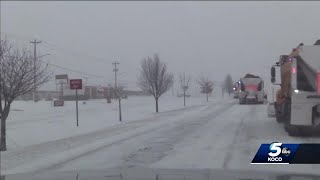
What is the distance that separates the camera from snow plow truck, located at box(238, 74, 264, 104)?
4816 centimetres

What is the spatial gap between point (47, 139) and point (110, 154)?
6688 millimetres

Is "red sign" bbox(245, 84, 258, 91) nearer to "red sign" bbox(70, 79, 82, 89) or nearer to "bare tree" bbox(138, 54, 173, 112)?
"bare tree" bbox(138, 54, 173, 112)

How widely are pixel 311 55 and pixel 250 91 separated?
33989 mm

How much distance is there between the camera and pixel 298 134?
18.6 m

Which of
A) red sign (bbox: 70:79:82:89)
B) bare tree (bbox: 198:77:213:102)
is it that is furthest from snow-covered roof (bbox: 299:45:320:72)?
bare tree (bbox: 198:77:213:102)

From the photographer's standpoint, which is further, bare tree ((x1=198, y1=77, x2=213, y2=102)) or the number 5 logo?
bare tree ((x1=198, y1=77, x2=213, y2=102))

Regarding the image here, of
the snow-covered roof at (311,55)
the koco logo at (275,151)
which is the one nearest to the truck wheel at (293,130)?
the snow-covered roof at (311,55)

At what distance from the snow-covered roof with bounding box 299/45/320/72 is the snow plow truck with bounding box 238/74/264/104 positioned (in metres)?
A: 28.7

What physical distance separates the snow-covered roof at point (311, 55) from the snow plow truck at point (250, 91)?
2867 cm

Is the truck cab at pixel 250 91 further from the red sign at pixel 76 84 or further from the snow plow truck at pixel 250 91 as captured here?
the red sign at pixel 76 84

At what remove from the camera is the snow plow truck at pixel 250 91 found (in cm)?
4816

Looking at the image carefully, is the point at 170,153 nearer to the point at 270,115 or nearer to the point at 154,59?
the point at 270,115

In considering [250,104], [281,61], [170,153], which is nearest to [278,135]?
[281,61]

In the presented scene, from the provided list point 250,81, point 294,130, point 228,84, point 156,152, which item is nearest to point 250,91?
point 250,81
